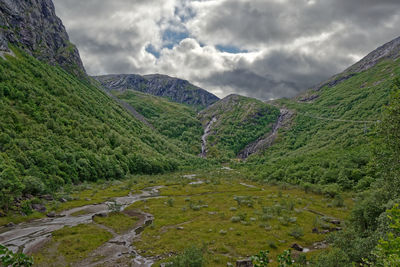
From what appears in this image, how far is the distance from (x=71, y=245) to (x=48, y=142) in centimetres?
7290

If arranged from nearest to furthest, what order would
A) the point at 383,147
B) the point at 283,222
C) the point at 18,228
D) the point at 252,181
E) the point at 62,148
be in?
the point at 383,147 < the point at 18,228 < the point at 283,222 < the point at 62,148 < the point at 252,181

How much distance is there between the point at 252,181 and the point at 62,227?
107414 mm

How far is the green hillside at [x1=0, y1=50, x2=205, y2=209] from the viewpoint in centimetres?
7312

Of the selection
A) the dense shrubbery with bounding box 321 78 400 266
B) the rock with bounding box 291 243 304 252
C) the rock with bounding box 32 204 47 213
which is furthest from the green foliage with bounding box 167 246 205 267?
the rock with bounding box 32 204 47 213

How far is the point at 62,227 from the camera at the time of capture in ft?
169

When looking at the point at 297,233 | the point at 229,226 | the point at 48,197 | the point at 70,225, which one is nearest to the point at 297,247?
the point at 297,233

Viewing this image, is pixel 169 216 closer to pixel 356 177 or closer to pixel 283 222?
pixel 283 222

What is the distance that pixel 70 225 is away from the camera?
175ft

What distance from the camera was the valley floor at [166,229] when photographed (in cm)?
4069

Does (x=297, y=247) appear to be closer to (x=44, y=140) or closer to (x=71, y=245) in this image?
(x=71, y=245)

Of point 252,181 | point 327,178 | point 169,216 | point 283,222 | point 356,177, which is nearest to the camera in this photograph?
point 283,222

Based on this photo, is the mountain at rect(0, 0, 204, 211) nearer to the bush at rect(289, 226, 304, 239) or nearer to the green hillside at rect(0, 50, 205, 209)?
the green hillside at rect(0, 50, 205, 209)

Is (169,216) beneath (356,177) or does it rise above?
beneath

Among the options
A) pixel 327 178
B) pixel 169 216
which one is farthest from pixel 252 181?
pixel 169 216
